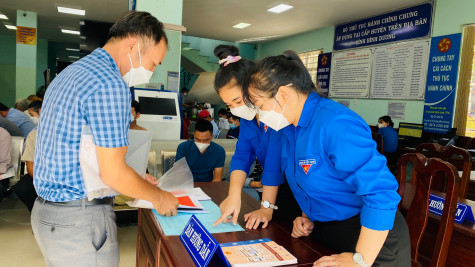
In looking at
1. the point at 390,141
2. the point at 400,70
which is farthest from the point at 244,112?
the point at 400,70

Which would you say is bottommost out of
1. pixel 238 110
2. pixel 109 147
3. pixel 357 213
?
pixel 357 213

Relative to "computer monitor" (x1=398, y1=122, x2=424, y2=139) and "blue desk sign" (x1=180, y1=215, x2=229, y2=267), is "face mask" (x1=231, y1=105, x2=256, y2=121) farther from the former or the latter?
"computer monitor" (x1=398, y1=122, x2=424, y2=139)

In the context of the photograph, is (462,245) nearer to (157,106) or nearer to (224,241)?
(224,241)

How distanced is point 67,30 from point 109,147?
11506 mm

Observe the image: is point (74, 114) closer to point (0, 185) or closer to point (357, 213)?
point (357, 213)

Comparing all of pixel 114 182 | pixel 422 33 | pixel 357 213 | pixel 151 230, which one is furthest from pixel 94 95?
pixel 422 33

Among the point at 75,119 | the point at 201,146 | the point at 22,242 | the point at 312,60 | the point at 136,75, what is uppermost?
the point at 312,60

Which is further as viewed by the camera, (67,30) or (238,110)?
(67,30)

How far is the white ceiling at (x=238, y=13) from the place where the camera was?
640cm

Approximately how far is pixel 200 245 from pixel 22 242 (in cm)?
274

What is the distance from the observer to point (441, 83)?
5.52 metres

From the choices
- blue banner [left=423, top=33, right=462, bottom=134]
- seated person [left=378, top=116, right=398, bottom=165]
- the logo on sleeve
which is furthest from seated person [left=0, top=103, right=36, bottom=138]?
blue banner [left=423, top=33, right=462, bottom=134]

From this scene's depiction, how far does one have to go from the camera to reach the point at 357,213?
1.03 m

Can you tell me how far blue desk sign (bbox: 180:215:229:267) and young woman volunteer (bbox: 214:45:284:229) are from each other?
22cm
